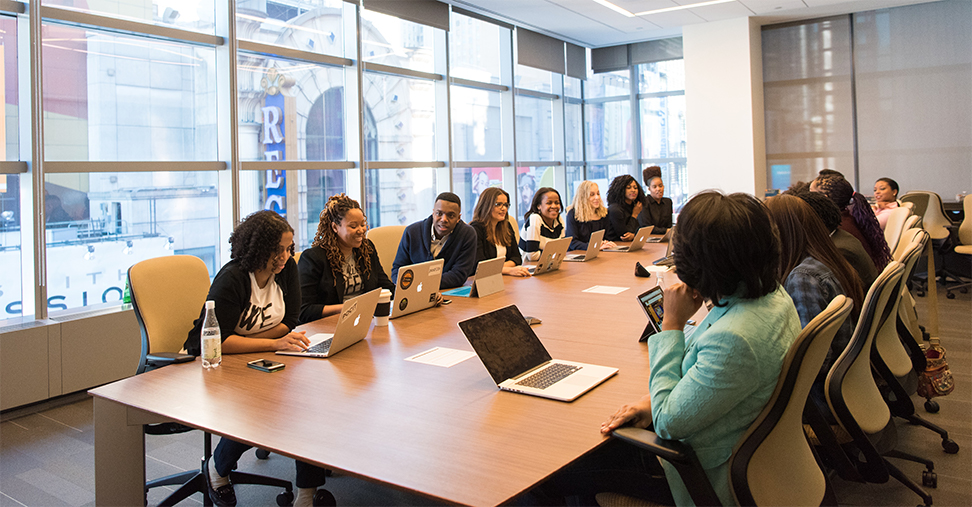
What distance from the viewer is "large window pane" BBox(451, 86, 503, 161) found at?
7.87 m

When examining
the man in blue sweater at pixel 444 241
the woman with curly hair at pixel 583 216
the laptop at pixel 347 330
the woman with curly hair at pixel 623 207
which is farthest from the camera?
the woman with curly hair at pixel 623 207

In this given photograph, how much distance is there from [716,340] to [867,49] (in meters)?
8.71

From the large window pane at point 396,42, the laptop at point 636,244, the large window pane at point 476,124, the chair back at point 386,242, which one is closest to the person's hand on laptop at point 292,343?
the chair back at point 386,242

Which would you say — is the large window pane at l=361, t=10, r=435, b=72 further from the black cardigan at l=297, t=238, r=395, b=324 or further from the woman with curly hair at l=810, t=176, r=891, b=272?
the woman with curly hair at l=810, t=176, r=891, b=272

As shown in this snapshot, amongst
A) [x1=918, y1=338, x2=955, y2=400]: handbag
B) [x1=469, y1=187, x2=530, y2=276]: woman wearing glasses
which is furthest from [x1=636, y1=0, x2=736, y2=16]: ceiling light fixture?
[x1=918, y1=338, x2=955, y2=400]: handbag

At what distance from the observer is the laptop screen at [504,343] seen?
6.61 feet

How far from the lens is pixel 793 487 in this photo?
1.58 metres

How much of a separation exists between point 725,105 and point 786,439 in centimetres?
792

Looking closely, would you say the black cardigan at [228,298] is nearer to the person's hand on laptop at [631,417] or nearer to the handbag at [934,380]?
the person's hand on laptop at [631,417]

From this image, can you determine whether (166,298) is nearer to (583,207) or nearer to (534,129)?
(583,207)

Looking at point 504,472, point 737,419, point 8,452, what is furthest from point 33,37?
point 737,419

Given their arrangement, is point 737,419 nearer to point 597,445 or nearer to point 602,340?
point 597,445

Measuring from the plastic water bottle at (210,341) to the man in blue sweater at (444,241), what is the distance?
69.3 inches

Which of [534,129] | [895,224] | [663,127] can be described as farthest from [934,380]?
[663,127]
